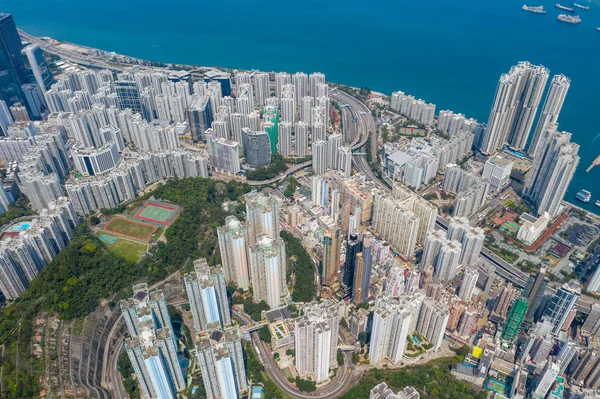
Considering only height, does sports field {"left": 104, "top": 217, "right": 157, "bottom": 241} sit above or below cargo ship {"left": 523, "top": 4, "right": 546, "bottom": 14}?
below

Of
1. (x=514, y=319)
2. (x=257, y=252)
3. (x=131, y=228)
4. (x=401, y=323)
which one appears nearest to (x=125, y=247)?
(x=131, y=228)

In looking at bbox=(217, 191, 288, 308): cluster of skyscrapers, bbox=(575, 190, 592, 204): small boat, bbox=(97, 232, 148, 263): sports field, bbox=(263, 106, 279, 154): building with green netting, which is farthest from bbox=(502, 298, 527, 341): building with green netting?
bbox=(263, 106, 279, 154): building with green netting

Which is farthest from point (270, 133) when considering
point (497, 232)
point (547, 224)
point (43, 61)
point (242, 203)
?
point (43, 61)

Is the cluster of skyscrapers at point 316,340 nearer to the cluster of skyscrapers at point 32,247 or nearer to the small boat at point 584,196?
the cluster of skyscrapers at point 32,247

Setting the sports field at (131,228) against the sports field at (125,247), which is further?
the sports field at (131,228)

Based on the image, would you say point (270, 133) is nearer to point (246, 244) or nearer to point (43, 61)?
point (246, 244)

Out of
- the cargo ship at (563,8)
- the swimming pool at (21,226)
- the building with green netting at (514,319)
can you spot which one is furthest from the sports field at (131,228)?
the cargo ship at (563,8)

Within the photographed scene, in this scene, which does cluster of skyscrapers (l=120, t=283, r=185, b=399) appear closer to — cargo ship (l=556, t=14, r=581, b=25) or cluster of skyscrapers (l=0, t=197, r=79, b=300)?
cluster of skyscrapers (l=0, t=197, r=79, b=300)
